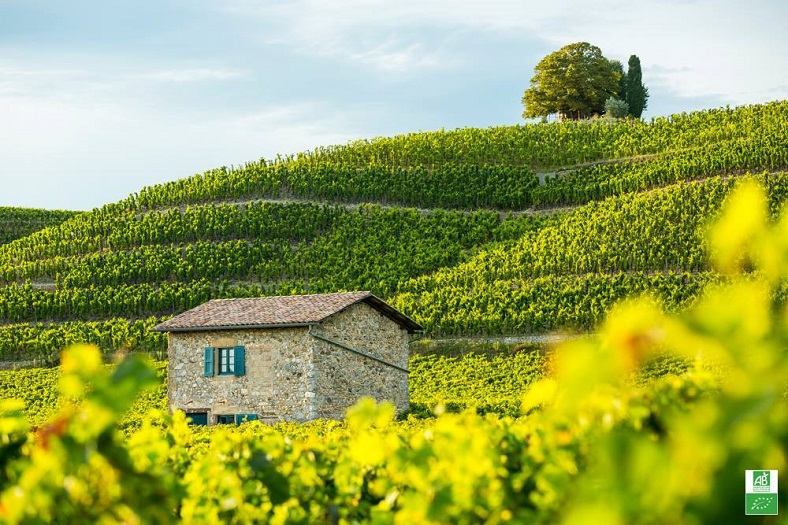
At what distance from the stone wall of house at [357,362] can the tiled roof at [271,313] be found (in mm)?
296

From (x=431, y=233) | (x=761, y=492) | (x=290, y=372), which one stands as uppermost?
(x=431, y=233)

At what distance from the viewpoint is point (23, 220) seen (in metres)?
71.1

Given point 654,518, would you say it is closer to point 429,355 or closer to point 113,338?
point 429,355

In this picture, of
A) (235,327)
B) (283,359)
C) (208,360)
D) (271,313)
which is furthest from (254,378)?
(271,313)

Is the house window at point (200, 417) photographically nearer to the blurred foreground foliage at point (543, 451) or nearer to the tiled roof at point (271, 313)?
the tiled roof at point (271, 313)

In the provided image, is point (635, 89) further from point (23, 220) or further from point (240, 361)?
point (240, 361)

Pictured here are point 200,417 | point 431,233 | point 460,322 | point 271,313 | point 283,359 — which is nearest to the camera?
point 283,359

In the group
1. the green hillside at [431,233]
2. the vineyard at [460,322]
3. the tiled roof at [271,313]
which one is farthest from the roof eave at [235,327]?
the green hillside at [431,233]

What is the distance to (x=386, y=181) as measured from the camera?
5566cm

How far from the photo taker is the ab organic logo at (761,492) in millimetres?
2430

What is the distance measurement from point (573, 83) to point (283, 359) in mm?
55510

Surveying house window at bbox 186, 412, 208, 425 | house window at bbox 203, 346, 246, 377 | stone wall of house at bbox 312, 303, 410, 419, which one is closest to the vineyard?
stone wall of house at bbox 312, 303, 410, 419

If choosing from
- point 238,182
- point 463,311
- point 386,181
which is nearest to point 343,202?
point 386,181

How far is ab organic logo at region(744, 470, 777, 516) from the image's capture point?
2430mm
